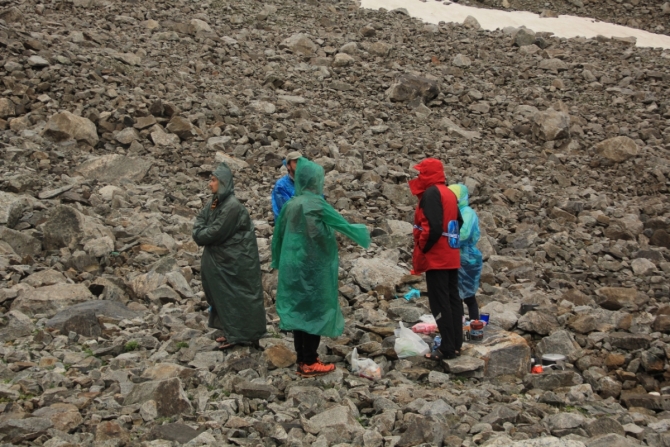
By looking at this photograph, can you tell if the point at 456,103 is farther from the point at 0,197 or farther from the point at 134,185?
the point at 0,197

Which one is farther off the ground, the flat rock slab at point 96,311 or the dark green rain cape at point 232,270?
the dark green rain cape at point 232,270

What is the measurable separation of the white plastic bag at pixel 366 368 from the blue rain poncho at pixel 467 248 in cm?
131

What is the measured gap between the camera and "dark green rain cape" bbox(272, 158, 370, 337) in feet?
17.7

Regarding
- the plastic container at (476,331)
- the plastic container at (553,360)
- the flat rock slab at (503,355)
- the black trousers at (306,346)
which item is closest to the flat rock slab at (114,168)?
the black trousers at (306,346)

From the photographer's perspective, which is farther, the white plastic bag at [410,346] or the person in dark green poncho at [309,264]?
the white plastic bag at [410,346]

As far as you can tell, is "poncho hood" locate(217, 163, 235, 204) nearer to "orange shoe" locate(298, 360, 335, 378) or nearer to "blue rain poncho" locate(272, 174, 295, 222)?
"blue rain poncho" locate(272, 174, 295, 222)

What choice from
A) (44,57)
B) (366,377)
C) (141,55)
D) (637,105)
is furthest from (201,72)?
(366,377)

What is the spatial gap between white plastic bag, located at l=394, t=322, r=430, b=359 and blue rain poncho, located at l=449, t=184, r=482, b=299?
69 centimetres

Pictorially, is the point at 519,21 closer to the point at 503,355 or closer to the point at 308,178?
the point at 503,355

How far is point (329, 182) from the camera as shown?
11344mm

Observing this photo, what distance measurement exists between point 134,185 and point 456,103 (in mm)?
8384

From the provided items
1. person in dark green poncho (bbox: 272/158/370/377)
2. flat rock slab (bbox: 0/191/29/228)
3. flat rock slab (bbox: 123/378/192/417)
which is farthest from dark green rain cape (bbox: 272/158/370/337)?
flat rock slab (bbox: 0/191/29/228)

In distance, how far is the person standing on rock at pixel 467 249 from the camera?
21.3ft

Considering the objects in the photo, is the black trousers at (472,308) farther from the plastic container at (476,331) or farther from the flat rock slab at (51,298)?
the flat rock slab at (51,298)
